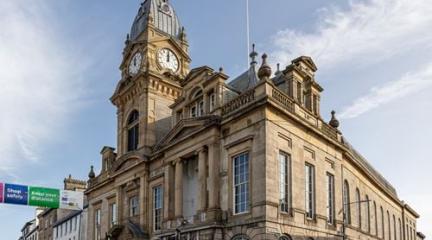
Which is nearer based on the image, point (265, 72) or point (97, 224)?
point (265, 72)

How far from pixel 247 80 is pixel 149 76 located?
810 cm

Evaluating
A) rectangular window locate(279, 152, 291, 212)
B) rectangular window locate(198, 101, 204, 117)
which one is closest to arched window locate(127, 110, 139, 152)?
rectangular window locate(198, 101, 204, 117)

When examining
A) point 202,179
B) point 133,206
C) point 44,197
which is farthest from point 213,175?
point 44,197

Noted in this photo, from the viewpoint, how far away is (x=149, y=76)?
3616 centimetres

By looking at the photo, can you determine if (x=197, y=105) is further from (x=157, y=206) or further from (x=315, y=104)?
(x=157, y=206)

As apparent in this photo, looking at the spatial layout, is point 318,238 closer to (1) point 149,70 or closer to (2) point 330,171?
(2) point 330,171

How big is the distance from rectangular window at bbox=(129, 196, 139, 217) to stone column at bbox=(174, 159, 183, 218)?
6.23m

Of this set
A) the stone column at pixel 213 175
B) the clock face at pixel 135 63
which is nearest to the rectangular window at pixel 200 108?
the stone column at pixel 213 175

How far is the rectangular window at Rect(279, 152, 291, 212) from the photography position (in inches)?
990

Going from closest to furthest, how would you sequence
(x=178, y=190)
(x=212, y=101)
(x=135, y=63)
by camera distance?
1. (x=212, y=101)
2. (x=178, y=190)
3. (x=135, y=63)

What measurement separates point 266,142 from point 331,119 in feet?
31.8

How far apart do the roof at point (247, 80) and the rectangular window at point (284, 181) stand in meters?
5.98

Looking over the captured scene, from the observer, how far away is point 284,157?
25953 millimetres

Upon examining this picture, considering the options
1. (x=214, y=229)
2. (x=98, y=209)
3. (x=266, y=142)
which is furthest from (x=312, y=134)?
(x=98, y=209)
